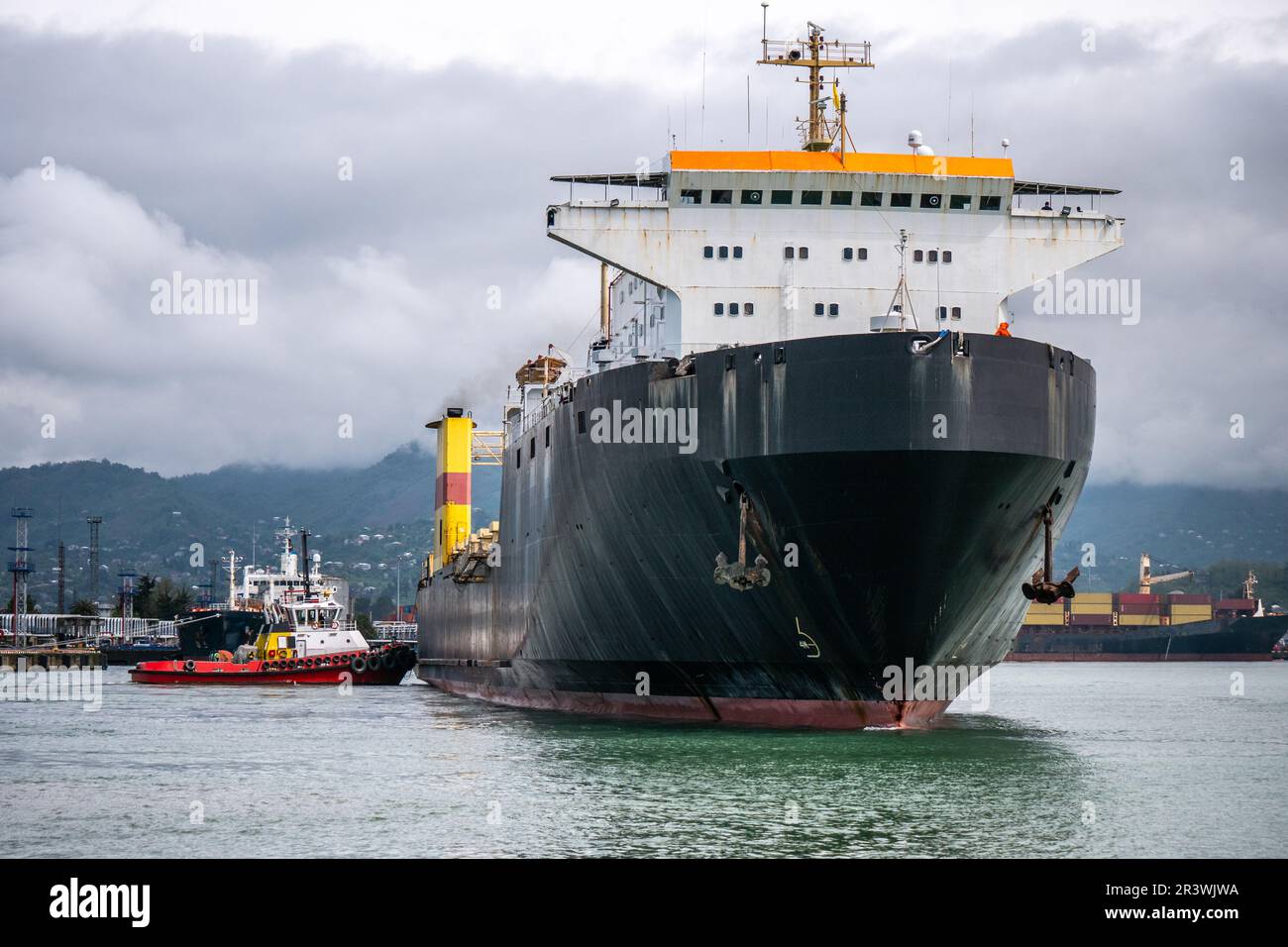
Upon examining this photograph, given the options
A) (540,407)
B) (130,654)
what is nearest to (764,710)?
(540,407)

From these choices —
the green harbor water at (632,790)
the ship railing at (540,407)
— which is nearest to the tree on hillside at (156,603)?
the ship railing at (540,407)

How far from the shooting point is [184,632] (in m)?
77.8

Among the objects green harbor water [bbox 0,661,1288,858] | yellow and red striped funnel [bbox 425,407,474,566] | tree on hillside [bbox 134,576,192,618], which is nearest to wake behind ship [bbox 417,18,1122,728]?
green harbor water [bbox 0,661,1288,858]

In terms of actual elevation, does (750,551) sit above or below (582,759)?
above

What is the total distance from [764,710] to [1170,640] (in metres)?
98.5

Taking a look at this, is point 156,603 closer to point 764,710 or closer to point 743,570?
point 764,710

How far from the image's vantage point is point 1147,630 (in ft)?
384

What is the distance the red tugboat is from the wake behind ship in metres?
25.2
